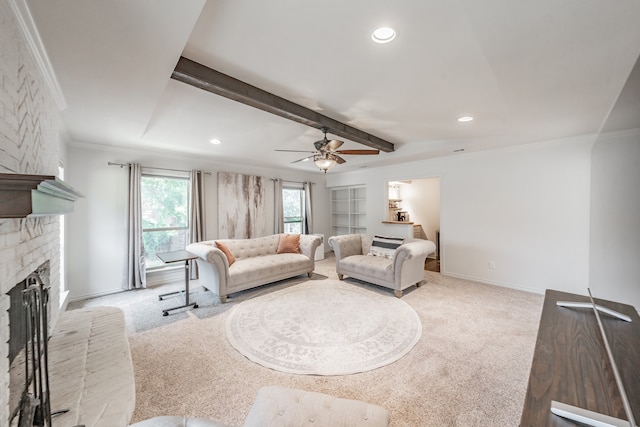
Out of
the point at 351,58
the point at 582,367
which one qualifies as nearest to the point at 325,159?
the point at 351,58

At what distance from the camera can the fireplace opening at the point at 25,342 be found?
1.19 metres

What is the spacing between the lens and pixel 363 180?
6332 mm

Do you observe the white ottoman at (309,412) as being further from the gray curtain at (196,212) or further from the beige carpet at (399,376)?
the gray curtain at (196,212)

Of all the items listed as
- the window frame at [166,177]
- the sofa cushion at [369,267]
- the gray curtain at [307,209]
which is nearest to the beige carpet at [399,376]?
the sofa cushion at [369,267]

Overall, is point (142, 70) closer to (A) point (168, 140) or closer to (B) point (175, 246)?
(A) point (168, 140)

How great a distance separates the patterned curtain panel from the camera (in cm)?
518

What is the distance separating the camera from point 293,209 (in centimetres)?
675

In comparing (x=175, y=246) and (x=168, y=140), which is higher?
(x=168, y=140)

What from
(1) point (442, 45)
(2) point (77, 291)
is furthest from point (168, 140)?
(1) point (442, 45)

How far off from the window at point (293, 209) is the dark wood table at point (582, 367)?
5.68 m

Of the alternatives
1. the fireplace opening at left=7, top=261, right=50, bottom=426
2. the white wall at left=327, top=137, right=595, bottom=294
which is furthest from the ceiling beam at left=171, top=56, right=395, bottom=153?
the white wall at left=327, top=137, right=595, bottom=294

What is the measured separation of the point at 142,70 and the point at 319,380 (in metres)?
2.67

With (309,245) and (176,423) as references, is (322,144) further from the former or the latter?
(176,423)

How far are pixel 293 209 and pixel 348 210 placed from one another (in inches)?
62.3
